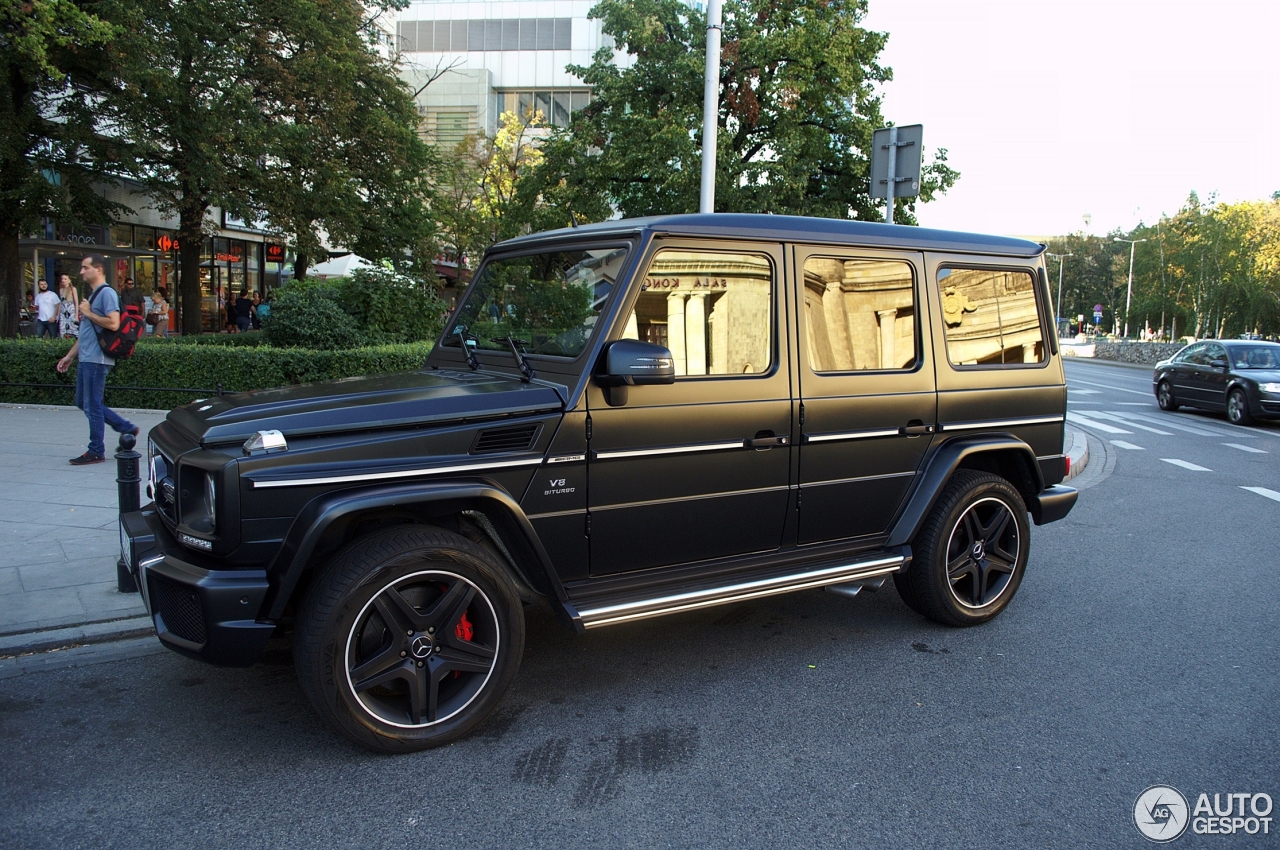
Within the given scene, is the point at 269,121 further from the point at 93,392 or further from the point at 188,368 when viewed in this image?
the point at 93,392

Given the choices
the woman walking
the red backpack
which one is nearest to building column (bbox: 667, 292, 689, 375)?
the red backpack

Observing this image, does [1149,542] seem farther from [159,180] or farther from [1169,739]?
[159,180]

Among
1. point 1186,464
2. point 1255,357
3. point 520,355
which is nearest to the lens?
point 520,355

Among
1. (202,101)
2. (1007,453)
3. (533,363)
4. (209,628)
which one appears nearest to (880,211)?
(202,101)

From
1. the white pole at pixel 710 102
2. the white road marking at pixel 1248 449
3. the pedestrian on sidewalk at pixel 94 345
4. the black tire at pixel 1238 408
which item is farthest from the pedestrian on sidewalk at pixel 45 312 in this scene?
the black tire at pixel 1238 408

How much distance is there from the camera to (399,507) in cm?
351

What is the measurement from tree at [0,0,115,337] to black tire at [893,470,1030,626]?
14132mm

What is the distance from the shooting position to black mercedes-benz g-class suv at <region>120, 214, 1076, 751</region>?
3324 mm

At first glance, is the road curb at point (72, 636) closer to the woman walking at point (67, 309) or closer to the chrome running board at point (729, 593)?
the chrome running board at point (729, 593)

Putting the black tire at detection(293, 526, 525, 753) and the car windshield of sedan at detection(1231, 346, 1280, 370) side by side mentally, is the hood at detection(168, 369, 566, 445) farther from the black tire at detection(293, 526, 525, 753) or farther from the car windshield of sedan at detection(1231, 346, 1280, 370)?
the car windshield of sedan at detection(1231, 346, 1280, 370)

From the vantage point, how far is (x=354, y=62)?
709 inches

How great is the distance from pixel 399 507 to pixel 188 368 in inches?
393

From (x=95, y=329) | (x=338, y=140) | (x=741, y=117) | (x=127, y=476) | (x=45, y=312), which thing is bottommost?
(x=127, y=476)

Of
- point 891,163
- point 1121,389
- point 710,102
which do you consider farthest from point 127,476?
point 1121,389
